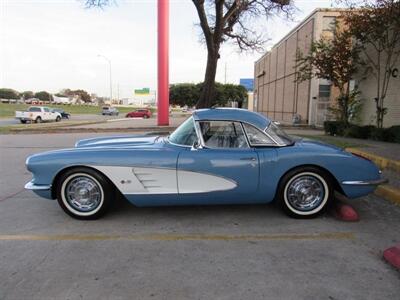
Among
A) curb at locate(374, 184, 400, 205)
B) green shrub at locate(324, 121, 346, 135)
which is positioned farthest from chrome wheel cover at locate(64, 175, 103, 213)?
green shrub at locate(324, 121, 346, 135)

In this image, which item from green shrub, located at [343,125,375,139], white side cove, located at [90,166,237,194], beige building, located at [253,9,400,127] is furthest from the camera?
beige building, located at [253,9,400,127]

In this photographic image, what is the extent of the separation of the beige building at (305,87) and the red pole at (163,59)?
8.88 metres

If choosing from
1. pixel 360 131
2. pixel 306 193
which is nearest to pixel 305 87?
pixel 360 131

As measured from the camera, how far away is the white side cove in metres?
4.10

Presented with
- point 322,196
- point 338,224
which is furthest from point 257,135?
point 338,224

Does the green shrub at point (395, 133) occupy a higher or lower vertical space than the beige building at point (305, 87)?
lower

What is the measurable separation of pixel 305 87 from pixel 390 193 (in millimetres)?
22654

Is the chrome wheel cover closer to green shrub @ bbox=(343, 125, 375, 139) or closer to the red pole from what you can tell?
green shrub @ bbox=(343, 125, 375, 139)

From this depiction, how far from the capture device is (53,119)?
35.6 m

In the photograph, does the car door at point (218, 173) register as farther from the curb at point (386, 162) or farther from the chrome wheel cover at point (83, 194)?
the curb at point (386, 162)

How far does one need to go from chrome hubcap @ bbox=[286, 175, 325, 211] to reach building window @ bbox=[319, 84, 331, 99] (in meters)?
22.4

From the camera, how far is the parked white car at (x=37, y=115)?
106 feet

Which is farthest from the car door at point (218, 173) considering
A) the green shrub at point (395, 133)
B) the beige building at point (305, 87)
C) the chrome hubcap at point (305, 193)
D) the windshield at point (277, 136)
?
the beige building at point (305, 87)

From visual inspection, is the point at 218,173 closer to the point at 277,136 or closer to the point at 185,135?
the point at 185,135
